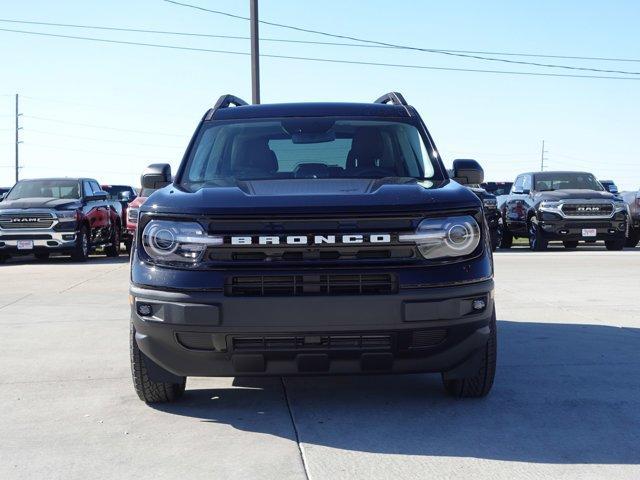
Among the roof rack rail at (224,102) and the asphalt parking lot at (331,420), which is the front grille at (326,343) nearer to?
the asphalt parking lot at (331,420)

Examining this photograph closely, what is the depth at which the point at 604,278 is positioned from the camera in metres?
11.9

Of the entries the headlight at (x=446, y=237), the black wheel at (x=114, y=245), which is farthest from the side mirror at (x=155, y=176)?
the black wheel at (x=114, y=245)

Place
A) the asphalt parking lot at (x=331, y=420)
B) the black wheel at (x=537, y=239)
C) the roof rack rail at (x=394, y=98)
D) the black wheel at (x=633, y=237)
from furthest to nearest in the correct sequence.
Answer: the black wheel at (x=633, y=237) → the black wheel at (x=537, y=239) → the roof rack rail at (x=394, y=98) → the asphalt parking lot at (x=331, y=420)

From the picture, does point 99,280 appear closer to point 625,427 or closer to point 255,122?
point 255,122

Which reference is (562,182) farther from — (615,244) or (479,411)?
(479,411)

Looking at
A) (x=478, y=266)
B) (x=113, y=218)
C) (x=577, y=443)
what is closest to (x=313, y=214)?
(x=478, y=266)

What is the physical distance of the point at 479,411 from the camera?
468 cm

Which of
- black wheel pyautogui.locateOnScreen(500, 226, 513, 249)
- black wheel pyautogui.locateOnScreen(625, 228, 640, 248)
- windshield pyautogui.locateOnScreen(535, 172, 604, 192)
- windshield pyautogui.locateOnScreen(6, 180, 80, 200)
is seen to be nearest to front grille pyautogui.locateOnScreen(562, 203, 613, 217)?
windshield pyautogui.locateOnScreen(535, 172, 604, 192)

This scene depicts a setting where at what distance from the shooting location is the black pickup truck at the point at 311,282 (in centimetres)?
418

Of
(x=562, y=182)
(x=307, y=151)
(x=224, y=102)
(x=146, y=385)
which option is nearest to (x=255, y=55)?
(x=562, y=182)

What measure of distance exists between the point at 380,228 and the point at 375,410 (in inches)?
42.8

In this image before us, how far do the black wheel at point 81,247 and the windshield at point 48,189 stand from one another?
96 cm

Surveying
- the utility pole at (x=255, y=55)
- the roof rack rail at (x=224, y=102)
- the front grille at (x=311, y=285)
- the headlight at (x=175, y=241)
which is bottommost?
the front grille at (x=311, y=285)

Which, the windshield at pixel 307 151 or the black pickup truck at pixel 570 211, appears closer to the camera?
the windshield at pixel 307 151
